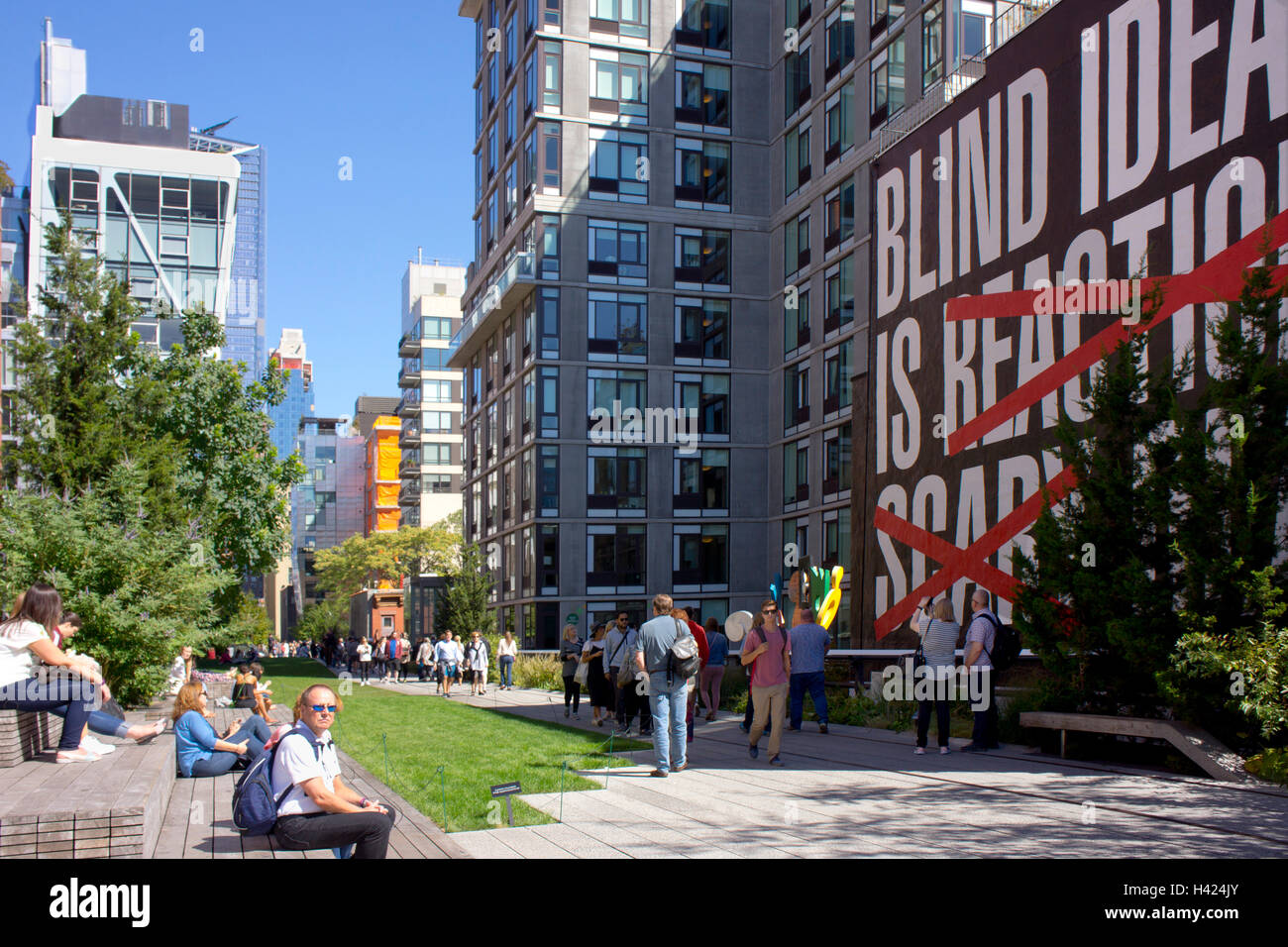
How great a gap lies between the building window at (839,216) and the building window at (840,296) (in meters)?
0.94

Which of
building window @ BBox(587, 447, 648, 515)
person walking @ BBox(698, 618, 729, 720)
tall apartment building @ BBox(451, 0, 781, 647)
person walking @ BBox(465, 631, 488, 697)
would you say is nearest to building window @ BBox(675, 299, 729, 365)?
tall apartment building @ BBox(451, 0, 781, 647)

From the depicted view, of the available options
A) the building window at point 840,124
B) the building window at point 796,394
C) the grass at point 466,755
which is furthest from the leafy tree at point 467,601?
the building window at point 840,124

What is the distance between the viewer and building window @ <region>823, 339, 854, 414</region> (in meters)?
44.3

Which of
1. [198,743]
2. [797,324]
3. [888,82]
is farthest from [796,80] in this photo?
[198,743]

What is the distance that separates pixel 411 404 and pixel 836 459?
64.5 m

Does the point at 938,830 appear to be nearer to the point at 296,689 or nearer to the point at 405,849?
the point at 405,849

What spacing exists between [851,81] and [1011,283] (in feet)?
77.9

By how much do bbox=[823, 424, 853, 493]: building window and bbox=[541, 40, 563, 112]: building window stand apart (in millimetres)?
17983

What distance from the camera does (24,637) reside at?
9789 mm

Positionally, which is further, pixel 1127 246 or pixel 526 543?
pixel 526 543

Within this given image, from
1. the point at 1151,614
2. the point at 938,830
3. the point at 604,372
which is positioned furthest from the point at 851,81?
the point at 938,830

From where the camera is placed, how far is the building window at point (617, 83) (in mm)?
50719

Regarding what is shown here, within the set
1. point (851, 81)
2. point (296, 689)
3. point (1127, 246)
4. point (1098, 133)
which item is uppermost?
point (851, 81)

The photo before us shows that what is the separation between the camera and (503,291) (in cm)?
5234
